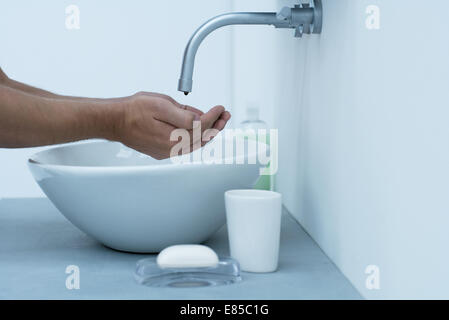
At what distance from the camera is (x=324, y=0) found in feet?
3.42

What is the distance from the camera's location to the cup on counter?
0.88 metres

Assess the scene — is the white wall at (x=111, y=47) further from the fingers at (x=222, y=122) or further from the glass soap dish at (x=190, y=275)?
the glass soap dish at (x=190, y=275)

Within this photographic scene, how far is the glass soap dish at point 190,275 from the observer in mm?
844

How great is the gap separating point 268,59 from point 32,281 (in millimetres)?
997

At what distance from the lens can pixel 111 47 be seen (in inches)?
73.2

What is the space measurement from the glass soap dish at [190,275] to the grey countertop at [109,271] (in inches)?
0.6

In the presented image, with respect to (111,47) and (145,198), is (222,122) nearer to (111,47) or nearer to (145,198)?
(145,198)

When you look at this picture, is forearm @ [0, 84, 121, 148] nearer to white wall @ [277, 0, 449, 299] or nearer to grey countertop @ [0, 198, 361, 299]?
grey countertop @ [0, 198, 361, 299]

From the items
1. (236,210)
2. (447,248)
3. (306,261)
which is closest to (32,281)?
(236,210)

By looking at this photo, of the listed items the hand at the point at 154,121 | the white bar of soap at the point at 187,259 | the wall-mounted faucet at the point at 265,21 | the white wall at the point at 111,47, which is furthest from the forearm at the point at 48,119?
the white wall at the point at 111,47

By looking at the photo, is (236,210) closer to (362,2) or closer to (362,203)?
(362,203)

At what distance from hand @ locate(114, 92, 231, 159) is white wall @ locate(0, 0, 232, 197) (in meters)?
0.90

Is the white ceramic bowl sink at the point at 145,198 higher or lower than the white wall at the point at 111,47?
lower

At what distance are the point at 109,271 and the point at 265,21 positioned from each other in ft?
1.65
